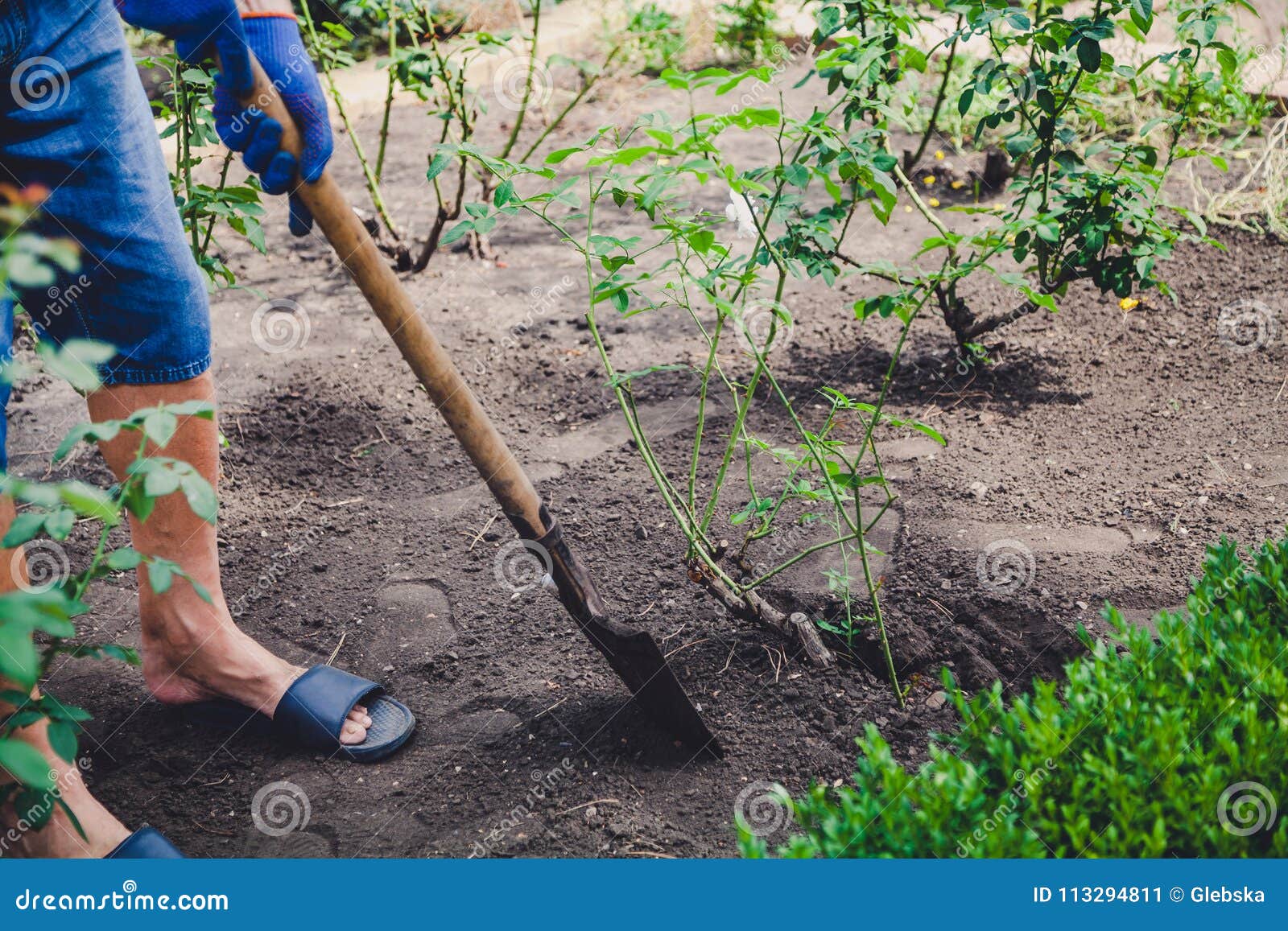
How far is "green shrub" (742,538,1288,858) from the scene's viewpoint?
1.37m

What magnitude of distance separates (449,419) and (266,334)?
192 centimetres

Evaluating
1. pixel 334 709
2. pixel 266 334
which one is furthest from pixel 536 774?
pixel 266 334

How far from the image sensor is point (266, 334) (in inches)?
139

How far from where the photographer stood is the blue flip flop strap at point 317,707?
6.54ft

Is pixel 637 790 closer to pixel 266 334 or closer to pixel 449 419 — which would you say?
pixel 449 419

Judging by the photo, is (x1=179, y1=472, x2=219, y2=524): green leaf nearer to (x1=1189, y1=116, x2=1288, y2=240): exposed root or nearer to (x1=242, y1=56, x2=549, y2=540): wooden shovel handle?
(x1=242, y1=56, x2=549, y2=540): wooden shovel handle
